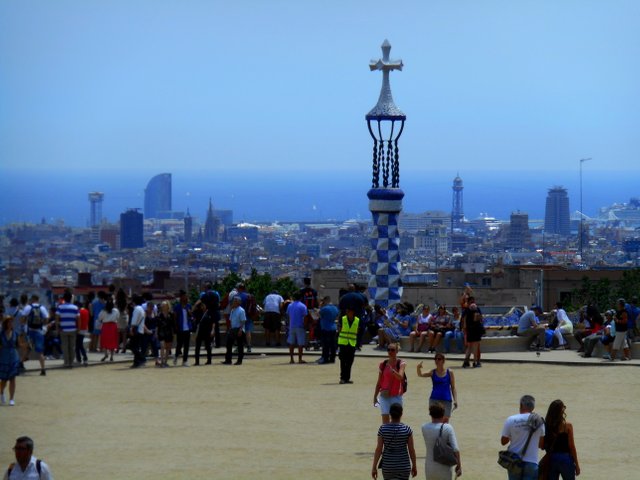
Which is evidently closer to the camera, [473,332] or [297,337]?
[473,332]

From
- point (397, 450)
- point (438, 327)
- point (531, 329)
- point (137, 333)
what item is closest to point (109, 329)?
point (137, 333)

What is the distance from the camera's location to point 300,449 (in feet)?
60.3

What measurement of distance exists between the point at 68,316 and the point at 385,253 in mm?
10151

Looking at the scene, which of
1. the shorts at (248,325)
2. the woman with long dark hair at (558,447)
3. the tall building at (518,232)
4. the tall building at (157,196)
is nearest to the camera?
the woman with long dark hair at (558,447)

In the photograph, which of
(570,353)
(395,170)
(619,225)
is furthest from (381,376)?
(619,225)

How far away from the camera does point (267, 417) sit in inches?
812

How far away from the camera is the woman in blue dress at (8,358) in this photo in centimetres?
2111

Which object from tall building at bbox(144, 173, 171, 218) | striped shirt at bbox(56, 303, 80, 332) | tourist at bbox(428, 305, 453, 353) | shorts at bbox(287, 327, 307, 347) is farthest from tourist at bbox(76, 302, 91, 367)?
tall building at bbox(144, 173, 171, 218)

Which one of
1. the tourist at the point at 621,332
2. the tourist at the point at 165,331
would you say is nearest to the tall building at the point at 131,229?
the tourist at the point at 165,331

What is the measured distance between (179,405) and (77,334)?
4.65 m

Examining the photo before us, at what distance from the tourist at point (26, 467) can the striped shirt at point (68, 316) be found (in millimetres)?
11394

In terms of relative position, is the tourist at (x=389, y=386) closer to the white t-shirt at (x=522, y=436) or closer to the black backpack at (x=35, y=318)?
the white t-shirt at (x=522, y=436)

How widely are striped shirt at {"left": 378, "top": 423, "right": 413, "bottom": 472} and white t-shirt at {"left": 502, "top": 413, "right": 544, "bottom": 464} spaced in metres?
0.94

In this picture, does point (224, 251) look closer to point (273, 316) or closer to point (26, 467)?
point (273, 316)
